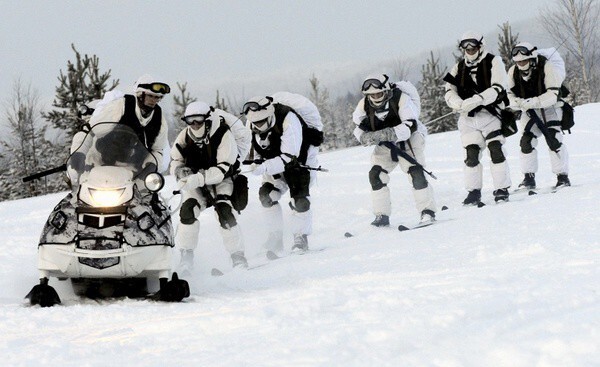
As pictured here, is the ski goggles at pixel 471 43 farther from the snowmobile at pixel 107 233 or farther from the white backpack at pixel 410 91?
the snowmobile at pixel 107 233

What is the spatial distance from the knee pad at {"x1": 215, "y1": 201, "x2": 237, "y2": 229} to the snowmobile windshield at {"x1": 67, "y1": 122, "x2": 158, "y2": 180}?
78.3 inches

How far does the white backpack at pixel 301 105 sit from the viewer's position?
28.4ft

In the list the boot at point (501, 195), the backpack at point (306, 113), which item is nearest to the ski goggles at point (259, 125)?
the backpack at point (306, 113)

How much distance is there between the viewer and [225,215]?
25.2 feet

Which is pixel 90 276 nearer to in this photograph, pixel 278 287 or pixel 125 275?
pixel 125 275

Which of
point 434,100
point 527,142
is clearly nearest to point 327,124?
point 434,100

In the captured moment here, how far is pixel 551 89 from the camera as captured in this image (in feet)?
31.8

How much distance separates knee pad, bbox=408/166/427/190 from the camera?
29.2 feet

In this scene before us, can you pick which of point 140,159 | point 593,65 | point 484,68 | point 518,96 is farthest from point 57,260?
point 593,65

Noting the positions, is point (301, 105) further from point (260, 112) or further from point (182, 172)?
point (182, 172)

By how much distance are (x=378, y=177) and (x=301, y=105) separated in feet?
4.79

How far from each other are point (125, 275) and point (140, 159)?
1.11 meters

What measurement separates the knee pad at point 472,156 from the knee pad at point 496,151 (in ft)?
0.69

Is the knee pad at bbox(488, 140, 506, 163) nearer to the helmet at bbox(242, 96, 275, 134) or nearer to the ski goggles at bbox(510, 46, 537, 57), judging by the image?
the ski goggles at bbox(510, 46, 537, 57)
